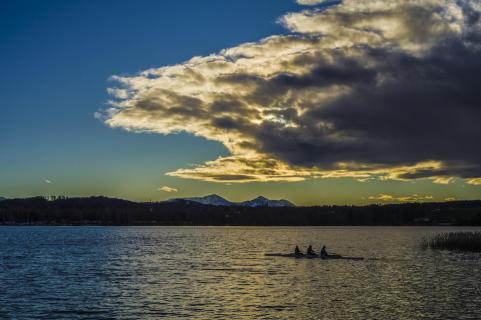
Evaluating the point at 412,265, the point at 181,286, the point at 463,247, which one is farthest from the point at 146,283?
the point at 463,247

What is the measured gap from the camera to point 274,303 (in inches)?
1629

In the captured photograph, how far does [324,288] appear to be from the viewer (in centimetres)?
5025

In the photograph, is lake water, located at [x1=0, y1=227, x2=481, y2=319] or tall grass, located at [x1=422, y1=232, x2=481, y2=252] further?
tall grass, located at [x1=422, y1=232, x2=481, y2=252]

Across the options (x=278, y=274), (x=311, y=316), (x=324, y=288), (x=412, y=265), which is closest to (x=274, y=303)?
(x=311, y=316)

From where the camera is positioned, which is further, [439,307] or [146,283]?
[146,283]

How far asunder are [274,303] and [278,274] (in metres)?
21.0

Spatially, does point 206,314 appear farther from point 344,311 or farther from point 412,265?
point 412,265

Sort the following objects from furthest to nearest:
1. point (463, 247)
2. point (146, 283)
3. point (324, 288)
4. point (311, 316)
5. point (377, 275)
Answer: point (463, 247) → point (377, 275) → point (146, 283) → point (324, 288) → point (311, 316)

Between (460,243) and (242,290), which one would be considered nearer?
(242,290)

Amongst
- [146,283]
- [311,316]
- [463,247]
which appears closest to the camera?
[311,316]

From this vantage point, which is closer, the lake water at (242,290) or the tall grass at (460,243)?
the lake water at (242,290)

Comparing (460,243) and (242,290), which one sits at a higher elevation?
(460,243)

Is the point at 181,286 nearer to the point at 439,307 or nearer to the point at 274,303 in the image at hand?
the point at 274,303

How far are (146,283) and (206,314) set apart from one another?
18781mm
